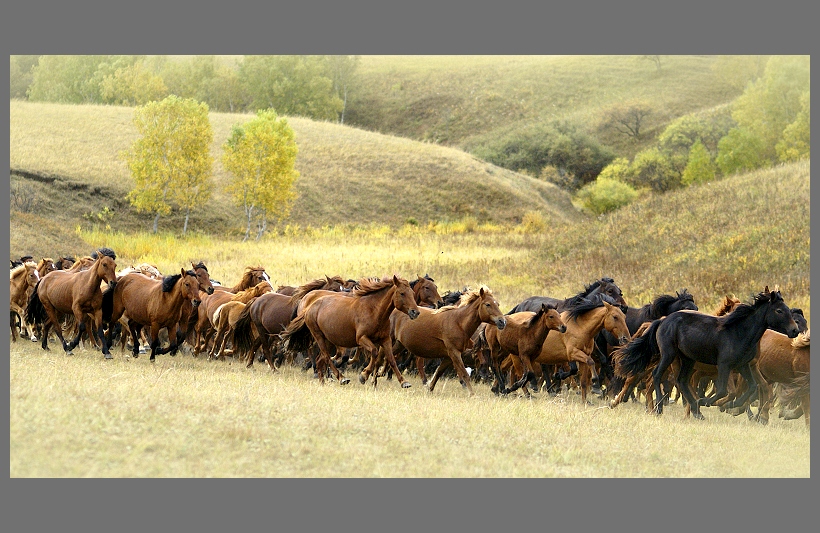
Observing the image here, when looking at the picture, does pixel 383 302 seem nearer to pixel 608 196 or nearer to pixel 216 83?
pixel 608 196

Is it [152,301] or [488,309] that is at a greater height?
[488,309]

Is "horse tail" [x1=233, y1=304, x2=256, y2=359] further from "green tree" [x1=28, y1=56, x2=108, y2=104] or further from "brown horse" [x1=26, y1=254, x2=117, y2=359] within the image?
"green tree" [x1=28, y1=56, x2=108, y2=104]

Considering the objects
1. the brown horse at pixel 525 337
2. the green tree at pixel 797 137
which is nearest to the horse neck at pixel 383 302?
the brown horse at pixel 525 337

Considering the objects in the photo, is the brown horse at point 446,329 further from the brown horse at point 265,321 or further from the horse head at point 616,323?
the brown horse at point 265,321

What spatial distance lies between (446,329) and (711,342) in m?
4.08

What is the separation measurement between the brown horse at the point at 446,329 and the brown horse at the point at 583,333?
979 millimetres

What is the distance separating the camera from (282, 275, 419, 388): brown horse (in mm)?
14391

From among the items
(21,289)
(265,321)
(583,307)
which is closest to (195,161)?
(21,289)

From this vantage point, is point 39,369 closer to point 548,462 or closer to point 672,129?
point 548,462

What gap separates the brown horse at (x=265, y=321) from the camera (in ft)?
54.7

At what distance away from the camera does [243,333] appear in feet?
57.3

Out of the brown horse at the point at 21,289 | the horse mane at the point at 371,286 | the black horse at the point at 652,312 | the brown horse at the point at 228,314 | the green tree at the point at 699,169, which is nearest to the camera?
the horse mane at the point at 371,286

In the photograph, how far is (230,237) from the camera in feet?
170

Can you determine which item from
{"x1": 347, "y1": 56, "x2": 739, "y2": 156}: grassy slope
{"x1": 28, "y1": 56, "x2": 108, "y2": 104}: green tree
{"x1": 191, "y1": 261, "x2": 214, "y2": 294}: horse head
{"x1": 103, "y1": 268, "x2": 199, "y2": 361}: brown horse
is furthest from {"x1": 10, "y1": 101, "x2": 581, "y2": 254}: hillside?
{"x1": 191, "y1": 261, "x2": 214, "y2": 294}: horse head
